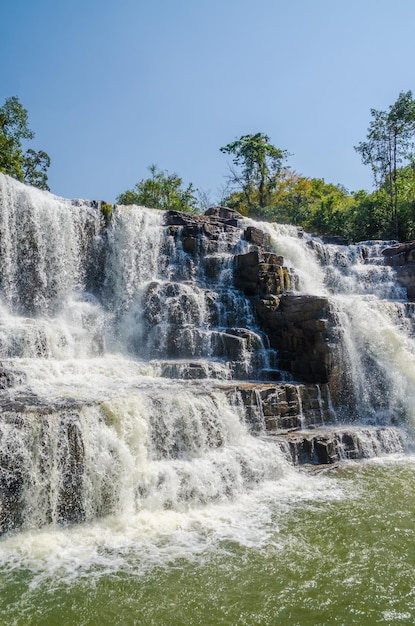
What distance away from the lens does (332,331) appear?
551 inches

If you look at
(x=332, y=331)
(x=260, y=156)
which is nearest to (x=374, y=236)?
(x=260, y=156)

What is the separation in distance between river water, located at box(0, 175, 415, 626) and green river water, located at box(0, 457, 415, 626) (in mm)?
25

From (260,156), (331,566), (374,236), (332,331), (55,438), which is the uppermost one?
(260,156)

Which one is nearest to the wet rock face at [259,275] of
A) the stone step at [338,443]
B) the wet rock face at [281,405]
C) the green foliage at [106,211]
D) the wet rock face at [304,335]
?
the wet rock face at [304,335]

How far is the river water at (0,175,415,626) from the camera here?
5.56 metres

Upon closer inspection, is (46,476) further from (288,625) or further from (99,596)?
(288,625)

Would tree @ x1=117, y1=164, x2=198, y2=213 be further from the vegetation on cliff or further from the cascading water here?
the cascading water

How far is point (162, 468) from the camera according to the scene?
28.6 feet

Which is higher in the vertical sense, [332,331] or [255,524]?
[332,331]

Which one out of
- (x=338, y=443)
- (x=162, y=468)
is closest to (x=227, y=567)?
(x=162, y=468)

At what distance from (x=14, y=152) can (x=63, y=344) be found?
790 inches

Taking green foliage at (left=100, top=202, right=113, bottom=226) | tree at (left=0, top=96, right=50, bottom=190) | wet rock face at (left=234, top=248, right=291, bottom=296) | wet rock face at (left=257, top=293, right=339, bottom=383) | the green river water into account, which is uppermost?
tree at (left=0, top=96, right=50, bottom=190)

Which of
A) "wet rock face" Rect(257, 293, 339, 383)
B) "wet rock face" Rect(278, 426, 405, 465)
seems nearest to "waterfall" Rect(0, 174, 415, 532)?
"wet rock face" Rect(278, 426, 405, 465)

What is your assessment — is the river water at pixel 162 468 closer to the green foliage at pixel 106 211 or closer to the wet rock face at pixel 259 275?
the wet rock face at pixel 259 275
